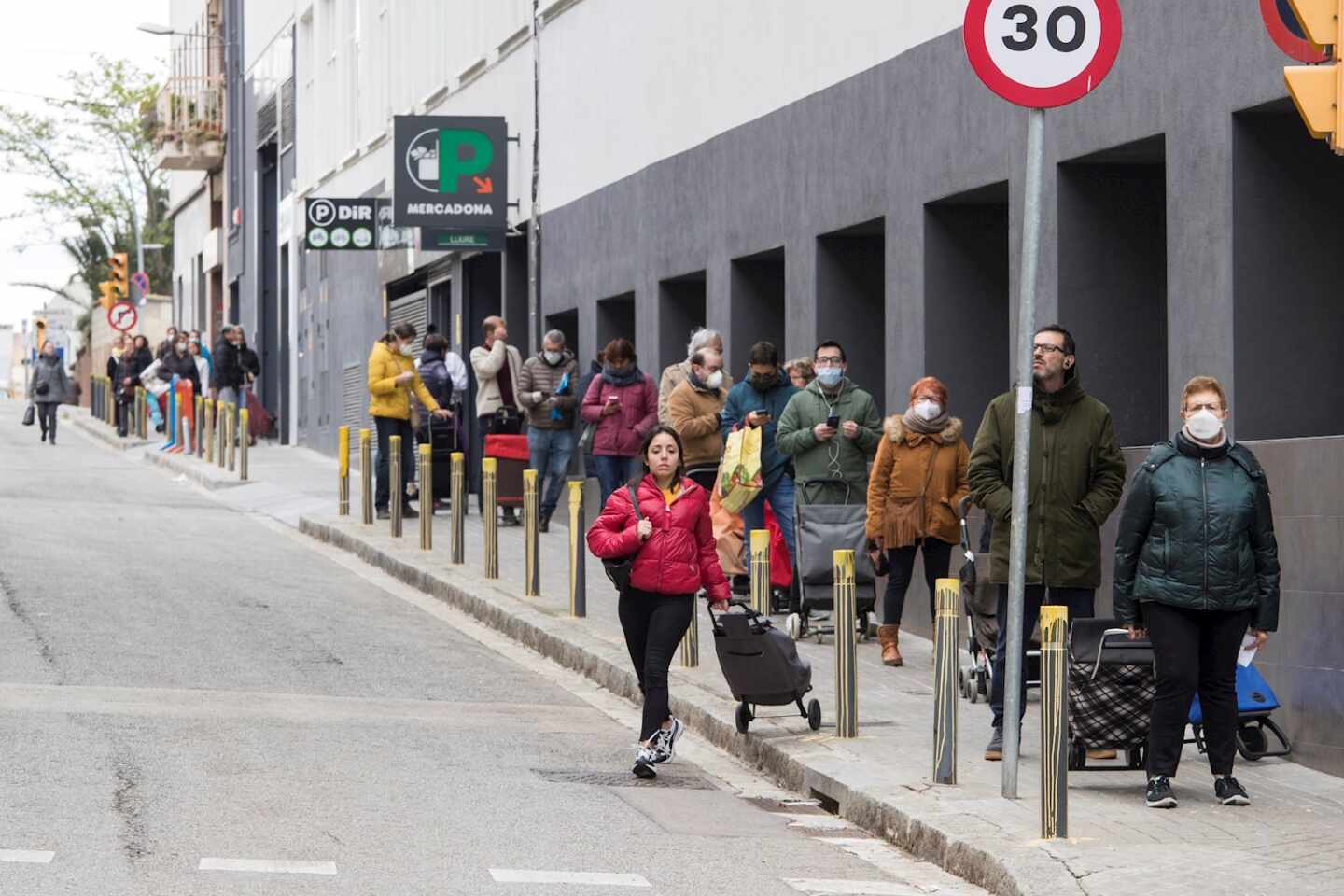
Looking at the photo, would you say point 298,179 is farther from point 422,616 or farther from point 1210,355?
point 1210,355

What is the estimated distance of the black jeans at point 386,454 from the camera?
2153 centimetres

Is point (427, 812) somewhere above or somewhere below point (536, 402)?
below

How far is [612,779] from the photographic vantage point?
10.2m

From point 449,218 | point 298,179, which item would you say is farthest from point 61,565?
point 298,179

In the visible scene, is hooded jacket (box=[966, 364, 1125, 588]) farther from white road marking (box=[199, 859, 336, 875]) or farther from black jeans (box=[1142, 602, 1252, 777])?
white road marking (box=[199, 859, 336, 875])

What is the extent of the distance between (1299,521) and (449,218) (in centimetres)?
1451

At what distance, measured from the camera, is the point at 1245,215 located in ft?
36.1

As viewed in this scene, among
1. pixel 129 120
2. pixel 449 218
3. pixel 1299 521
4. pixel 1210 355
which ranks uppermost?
pixel 129 120

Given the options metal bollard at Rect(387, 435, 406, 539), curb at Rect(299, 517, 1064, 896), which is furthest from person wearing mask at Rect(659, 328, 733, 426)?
metal bollard at Rect(387, 435, 406, 539)

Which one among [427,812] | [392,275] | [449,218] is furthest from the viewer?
[392,275]

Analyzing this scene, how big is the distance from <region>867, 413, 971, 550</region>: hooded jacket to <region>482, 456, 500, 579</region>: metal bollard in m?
4.48

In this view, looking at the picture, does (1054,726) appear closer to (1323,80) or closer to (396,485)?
(1323,80)

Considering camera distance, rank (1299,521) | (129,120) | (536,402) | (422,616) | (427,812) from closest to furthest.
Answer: (427,812)
(1299,521)
(422,616)
(536,402)
(129,120)

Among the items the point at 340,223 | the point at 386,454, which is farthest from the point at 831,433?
the point at 340,223
